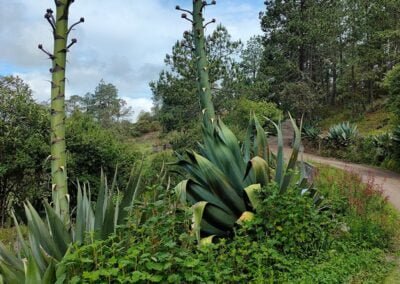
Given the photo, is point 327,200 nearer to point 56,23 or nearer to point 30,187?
point 56,23

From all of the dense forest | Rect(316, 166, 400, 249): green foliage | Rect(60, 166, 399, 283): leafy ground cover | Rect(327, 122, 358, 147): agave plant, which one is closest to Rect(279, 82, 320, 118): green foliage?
Rect(327, 122, 358, 147): agave plant

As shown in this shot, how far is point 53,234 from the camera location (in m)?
3.26

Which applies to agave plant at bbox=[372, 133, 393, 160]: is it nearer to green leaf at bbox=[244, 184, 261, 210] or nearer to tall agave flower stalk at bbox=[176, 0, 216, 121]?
tall agave flower stalk at bbox=[176, 0, 216, 121]

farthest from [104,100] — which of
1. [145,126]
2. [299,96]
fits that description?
[299,96]

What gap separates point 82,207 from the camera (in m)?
3.57

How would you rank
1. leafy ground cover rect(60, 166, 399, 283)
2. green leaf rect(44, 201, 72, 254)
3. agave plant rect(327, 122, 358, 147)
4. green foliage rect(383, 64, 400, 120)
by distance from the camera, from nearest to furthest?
leafy ground cover rect(60, 166, 399, 283), green leaf rect(44, 201, 72, 254), green foliage rect(383, 64, 400, 120), agave plant rect(327, 122, 358, 147)

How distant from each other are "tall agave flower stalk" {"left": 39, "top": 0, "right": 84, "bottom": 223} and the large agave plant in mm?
1761

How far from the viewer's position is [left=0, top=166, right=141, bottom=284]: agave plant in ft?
9.74

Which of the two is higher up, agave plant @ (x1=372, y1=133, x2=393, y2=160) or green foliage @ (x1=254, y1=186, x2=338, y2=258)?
agave plant @ (x1=372, y1=133, x2=393, y2=160)

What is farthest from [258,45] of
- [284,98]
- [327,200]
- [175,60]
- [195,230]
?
[195,230]

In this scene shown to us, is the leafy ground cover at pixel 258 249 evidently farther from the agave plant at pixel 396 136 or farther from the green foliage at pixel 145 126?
the green foliage at pixel 145 126

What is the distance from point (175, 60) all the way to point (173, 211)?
21.2 meters

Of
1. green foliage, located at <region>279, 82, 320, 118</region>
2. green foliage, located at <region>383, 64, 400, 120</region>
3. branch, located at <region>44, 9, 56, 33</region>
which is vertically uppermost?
green foliage, located at <region>279, 82, 320, 118</region>

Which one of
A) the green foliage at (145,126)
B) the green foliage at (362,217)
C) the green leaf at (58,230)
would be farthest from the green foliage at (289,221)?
the green foliage at (145,126)
